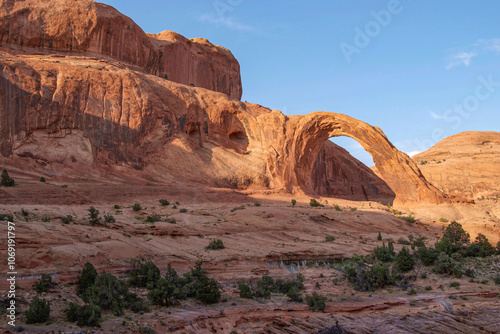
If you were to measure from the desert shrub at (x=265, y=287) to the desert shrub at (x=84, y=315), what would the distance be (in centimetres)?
516

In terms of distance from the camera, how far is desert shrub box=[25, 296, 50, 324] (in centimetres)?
1074

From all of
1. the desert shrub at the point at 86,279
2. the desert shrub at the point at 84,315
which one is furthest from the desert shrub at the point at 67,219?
the desert shrub at the point at 84,315

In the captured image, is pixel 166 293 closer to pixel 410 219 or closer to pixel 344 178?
pixel 410 219

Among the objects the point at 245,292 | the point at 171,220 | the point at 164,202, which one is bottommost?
the point at 245,292

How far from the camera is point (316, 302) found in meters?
13.6

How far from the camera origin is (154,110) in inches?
1284

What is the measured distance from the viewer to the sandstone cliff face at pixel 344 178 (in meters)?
48.5

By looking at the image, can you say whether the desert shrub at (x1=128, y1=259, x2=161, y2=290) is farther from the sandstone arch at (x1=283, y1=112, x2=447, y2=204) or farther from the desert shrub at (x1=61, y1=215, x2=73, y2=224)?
the sandstone arch at (x1=283, y1=112, x2=447, y2=204)

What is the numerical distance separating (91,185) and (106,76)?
860 centimetres

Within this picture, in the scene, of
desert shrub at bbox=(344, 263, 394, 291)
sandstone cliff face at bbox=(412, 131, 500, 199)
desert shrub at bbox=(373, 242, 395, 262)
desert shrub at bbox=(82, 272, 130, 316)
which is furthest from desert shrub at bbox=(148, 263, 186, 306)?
sandstone cliff face at bbox=(412, 131, 500, 199)

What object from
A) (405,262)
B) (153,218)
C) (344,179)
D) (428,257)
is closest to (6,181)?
(153,218)

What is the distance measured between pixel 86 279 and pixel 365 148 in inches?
1059

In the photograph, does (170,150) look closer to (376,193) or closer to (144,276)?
(144,276)

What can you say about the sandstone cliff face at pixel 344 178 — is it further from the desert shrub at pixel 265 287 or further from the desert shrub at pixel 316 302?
the desert shrub at pixel 316 302
